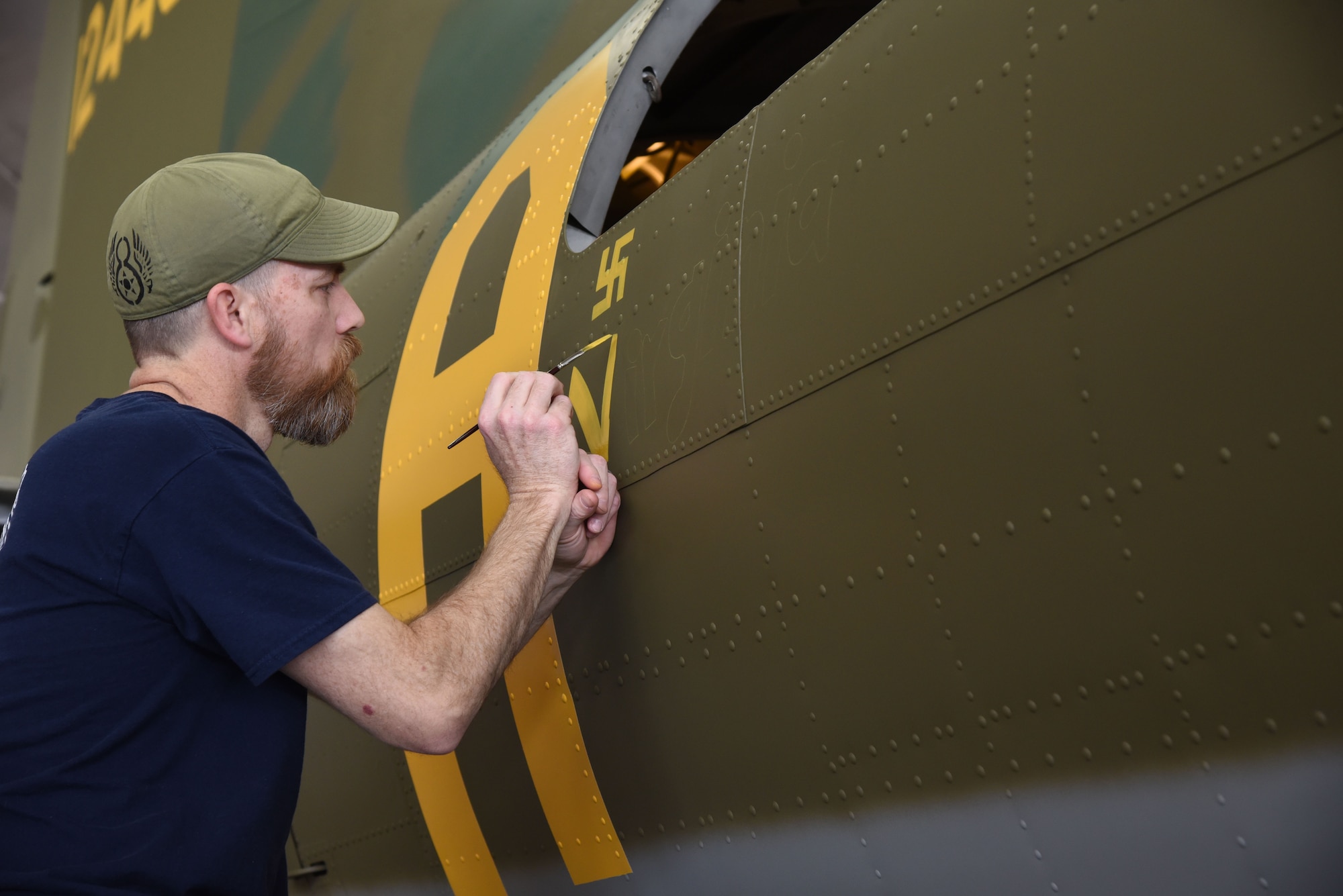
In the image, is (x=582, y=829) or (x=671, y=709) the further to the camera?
(x=582, y=829)

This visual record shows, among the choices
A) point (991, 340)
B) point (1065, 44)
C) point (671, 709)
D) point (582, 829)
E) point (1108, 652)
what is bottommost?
point (582, 829)

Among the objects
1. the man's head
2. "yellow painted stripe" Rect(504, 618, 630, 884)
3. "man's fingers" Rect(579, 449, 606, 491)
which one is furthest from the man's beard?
"yellow painted stripe" Rect(504, 618, 630, 884)

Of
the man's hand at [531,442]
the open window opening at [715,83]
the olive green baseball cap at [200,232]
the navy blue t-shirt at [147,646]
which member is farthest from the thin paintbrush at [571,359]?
the open window opening at [715,83]

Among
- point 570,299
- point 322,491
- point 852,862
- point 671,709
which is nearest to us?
point 852,862

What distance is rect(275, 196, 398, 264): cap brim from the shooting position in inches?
76.3

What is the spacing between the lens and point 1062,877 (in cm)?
144

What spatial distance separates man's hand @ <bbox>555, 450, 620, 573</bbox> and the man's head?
506mm

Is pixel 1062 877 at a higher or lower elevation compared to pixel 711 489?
lower

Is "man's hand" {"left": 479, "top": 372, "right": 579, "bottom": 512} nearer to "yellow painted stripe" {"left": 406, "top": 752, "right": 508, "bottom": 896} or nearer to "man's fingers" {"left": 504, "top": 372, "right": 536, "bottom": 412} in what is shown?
"man's fingers" {"left": 504, "top": 372, "right": 536, "bottom": 412}

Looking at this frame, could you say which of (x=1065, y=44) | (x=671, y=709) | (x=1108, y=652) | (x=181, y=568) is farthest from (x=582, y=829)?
(x=1065, y=44)

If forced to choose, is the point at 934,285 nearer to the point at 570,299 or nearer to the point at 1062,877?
the point at 1062,877

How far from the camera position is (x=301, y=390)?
2.01 m

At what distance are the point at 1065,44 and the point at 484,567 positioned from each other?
1172 mm

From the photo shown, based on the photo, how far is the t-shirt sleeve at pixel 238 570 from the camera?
1.51 meters
